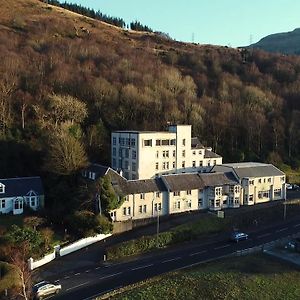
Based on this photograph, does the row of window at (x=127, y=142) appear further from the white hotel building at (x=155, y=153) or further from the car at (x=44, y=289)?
the car at (x=44, y=289)

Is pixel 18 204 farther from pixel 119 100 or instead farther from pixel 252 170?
pixel 119 100

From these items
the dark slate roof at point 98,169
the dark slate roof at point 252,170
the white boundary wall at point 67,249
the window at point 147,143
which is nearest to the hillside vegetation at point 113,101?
the dark slate roof at point 98,169

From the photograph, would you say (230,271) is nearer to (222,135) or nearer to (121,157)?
(121,157)

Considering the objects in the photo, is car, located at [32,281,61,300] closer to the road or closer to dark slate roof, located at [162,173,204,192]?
the road

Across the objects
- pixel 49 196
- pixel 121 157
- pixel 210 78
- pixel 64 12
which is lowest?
pixel 49 196

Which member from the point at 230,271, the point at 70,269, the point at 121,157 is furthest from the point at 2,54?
the point at 230,271

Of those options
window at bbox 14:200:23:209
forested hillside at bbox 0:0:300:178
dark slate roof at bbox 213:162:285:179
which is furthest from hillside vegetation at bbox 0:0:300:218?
dark slate roof at bbox 213:162:285:179
